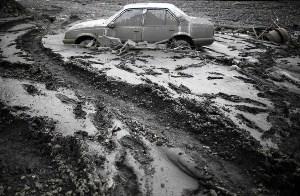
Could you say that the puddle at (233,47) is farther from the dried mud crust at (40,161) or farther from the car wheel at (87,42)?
the dried mud crust at (40,161)

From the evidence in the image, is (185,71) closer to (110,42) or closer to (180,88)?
(180,88)

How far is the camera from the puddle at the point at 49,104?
4.02 metres

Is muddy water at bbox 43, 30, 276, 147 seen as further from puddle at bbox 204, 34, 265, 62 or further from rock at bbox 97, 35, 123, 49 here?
rock at bbox 97, 35, 123, 49

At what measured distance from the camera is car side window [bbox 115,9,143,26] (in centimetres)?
719

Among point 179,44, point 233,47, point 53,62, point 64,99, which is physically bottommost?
point 64,99

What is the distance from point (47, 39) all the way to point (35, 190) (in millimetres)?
6716

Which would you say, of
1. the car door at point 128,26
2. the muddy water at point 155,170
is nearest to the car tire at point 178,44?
the car door at point 128,26

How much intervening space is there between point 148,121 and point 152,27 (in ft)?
12.7

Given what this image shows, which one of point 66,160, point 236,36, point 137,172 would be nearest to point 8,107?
point 66,160

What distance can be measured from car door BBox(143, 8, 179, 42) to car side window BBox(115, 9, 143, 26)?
19cm

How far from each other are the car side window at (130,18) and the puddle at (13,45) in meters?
2.82

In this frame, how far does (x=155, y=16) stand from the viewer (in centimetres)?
718

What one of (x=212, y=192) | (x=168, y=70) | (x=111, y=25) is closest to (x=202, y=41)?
(x=168, y=70)

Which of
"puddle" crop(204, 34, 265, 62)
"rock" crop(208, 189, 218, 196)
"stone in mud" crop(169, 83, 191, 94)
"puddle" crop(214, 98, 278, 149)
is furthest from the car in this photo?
Answer: "rock" crop(208, 189, 218, 196)
